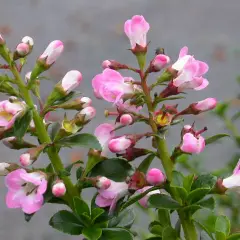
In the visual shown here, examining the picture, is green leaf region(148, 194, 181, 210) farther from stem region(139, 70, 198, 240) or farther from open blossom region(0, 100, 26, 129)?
open blossom region(0, 100, 26, 129)

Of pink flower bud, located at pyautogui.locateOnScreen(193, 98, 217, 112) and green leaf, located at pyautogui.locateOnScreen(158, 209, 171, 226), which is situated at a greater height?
pink flower bud, located at pyautogui.locateOnScreen(193, 98, 217, 112)

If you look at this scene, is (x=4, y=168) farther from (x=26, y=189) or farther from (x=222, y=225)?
(x=222, y=225)

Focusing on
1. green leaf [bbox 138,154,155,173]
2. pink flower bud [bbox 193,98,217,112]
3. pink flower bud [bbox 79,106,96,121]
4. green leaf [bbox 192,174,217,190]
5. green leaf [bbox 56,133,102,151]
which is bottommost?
green leaf [bbox 192,174,217,190]

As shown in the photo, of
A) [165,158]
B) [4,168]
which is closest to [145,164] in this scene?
[165,158]

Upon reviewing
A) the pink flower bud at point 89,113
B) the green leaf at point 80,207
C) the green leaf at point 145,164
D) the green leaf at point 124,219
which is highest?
the pink flower bud at point 89,113

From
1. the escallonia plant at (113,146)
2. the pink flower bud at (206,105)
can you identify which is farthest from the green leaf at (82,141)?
the pink flower bud at (206,105)

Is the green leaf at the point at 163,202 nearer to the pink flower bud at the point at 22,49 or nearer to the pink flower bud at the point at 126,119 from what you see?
the pink flower bud at the point at 126,119

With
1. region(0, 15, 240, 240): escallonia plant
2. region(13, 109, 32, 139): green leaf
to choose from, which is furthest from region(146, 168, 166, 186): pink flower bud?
region(13, 109, 32, 139): green leaf
